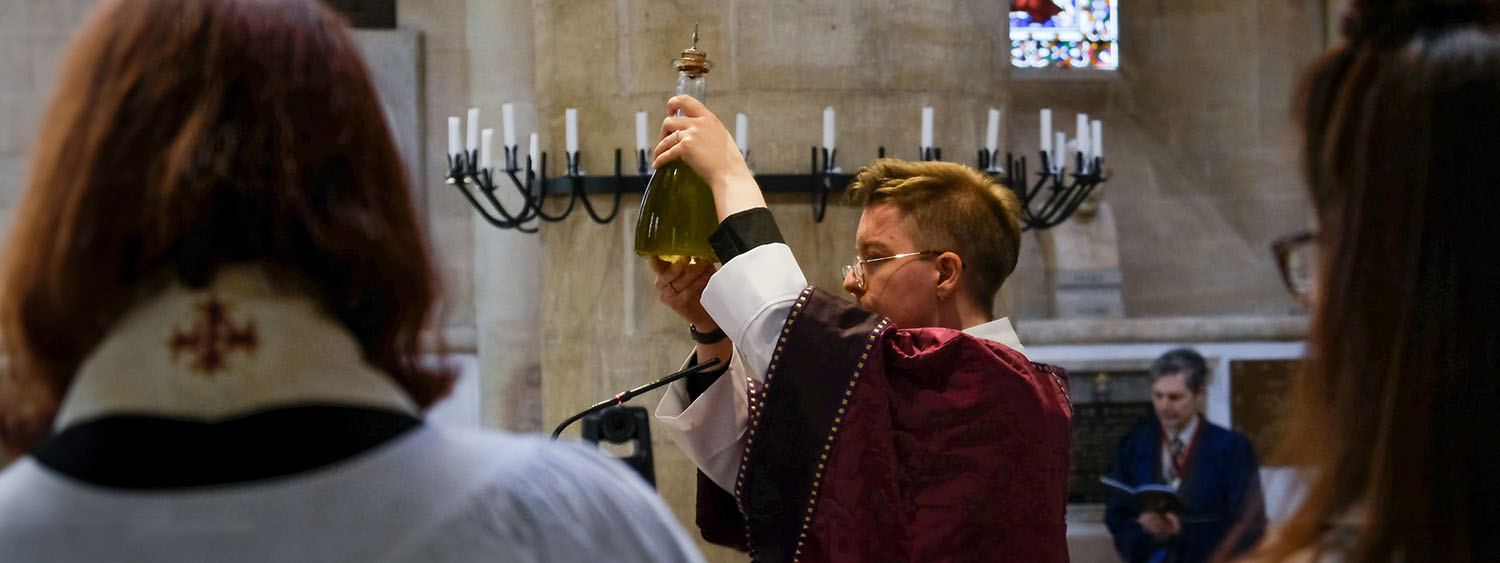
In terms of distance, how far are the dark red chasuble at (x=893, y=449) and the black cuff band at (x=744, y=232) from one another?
4.0 inches

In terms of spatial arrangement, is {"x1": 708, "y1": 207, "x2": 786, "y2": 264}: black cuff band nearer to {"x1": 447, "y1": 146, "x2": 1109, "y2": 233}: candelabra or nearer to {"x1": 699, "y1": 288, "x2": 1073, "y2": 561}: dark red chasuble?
{"x1": 699, "y1": 288, "x2": 1073, "y2": 561}: dark red chasuble

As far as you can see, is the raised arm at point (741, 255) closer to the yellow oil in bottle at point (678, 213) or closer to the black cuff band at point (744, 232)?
the black cuff band at point (744, 232)

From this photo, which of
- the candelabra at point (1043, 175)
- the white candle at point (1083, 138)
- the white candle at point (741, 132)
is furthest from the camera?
the white candle at point (1083, 138)

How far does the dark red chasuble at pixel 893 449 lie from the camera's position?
82.5 inches

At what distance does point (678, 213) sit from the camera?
233 cm

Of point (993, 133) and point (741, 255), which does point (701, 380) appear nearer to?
point (741, 255)

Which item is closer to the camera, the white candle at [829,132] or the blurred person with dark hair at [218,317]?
the blurred person with dark hair at [218,317]

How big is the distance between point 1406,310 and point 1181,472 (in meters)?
3.90

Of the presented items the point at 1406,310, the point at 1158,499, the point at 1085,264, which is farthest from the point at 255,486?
the point at 1085,264

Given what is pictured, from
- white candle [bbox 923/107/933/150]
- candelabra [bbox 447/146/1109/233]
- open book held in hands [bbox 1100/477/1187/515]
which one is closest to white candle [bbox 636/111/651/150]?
candelabra [bbox 447/146/1109/233]

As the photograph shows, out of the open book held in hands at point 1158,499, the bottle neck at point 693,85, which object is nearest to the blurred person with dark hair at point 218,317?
the bottle neck at point 693,85

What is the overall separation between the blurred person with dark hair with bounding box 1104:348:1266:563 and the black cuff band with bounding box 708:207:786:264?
8.19 feet

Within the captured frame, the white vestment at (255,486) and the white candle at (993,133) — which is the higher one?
the white candle at (993,133)

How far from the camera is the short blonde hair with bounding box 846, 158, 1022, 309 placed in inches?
95.9
